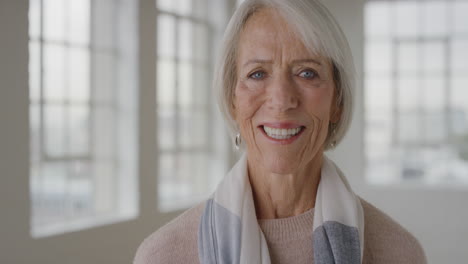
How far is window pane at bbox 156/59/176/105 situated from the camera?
6410 mm

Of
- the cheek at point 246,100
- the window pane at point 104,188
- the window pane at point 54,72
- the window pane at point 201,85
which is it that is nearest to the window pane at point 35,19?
the window pane at point 54,72

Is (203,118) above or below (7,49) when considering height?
below

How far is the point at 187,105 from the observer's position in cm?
706

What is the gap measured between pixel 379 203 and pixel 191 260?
22.7 feet

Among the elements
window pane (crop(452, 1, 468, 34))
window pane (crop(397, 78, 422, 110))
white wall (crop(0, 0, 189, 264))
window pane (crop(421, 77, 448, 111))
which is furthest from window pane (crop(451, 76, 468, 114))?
white wall (crop(0, 0, 189, 264))

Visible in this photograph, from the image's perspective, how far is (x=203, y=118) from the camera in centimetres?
738

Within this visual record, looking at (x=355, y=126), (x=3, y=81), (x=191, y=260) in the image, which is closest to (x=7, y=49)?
(x=3, y=81)

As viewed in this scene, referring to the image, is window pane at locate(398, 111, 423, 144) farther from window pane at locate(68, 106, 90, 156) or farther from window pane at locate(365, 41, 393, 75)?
window pane at locate(68, 106, 90, 156)

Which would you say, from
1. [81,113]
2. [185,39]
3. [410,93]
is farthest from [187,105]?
[410,93]

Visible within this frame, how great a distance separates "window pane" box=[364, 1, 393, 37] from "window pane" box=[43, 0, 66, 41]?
4608mm

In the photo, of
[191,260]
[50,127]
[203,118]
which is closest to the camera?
[191,260]

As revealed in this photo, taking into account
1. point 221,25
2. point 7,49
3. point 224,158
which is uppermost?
point 221,25

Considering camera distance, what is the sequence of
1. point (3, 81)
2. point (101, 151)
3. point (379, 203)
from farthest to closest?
point (379, 203) < point (101, 151) < point (3, 81)

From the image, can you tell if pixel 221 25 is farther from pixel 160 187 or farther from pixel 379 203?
pixel 379 203
